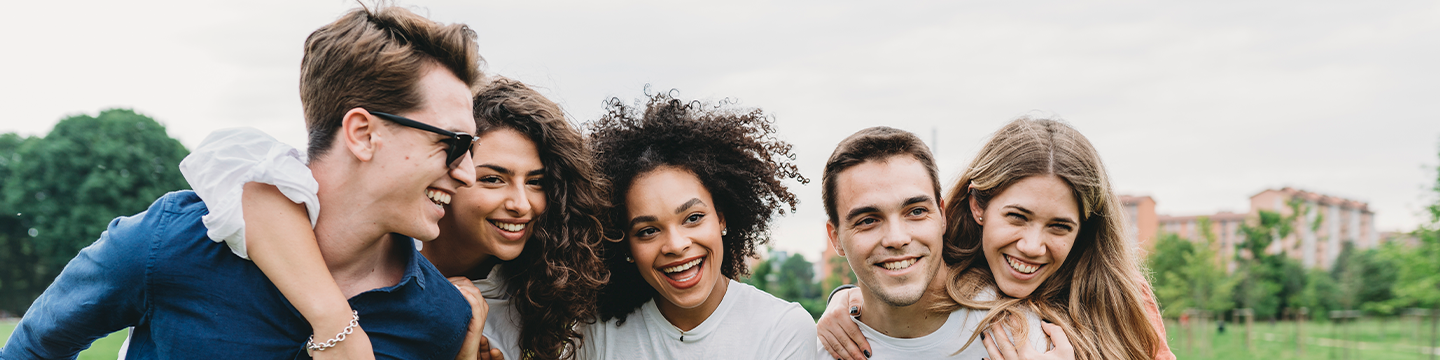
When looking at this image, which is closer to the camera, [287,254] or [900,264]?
[287,254]

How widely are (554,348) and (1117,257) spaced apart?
3248mm

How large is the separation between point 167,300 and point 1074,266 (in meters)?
4.49

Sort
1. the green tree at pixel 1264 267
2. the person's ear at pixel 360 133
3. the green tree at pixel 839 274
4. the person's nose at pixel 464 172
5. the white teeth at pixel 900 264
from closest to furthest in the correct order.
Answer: the person's ear at pixel 360 133
the person's nose at pixel 464 172
the white teeth at pixel 900 264
the green tree at pixel 839 274
the green tree at pixel 1264 267

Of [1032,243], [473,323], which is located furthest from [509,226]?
[1032,243]

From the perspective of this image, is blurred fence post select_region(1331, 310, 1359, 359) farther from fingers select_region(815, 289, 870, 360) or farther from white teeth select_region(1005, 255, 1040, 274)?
fingers select_region(815, 289, 870, 360)

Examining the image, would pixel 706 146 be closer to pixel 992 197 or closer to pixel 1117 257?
pixel 992 197

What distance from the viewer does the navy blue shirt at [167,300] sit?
2.93 meters

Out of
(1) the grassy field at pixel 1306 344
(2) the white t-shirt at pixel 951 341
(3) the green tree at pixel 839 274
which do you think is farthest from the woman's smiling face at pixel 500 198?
(3) the green tree at pixel 839 274

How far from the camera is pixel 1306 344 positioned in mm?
37344

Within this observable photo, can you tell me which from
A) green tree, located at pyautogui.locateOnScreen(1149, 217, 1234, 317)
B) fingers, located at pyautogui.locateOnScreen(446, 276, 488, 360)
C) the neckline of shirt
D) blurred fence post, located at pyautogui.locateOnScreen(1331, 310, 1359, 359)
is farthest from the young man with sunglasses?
green tree, located at pyautogui.locateOnScreen(1149, 217, 1234, 317)

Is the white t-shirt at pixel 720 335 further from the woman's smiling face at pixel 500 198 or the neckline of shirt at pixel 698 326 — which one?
the woman's smiling face at pixel 500 198

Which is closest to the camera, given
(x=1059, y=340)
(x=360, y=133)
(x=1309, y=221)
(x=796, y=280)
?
(x=360, y=133)

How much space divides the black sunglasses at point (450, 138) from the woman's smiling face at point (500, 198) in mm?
736

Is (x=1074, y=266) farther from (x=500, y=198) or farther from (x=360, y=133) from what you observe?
(x=360, y=133)
